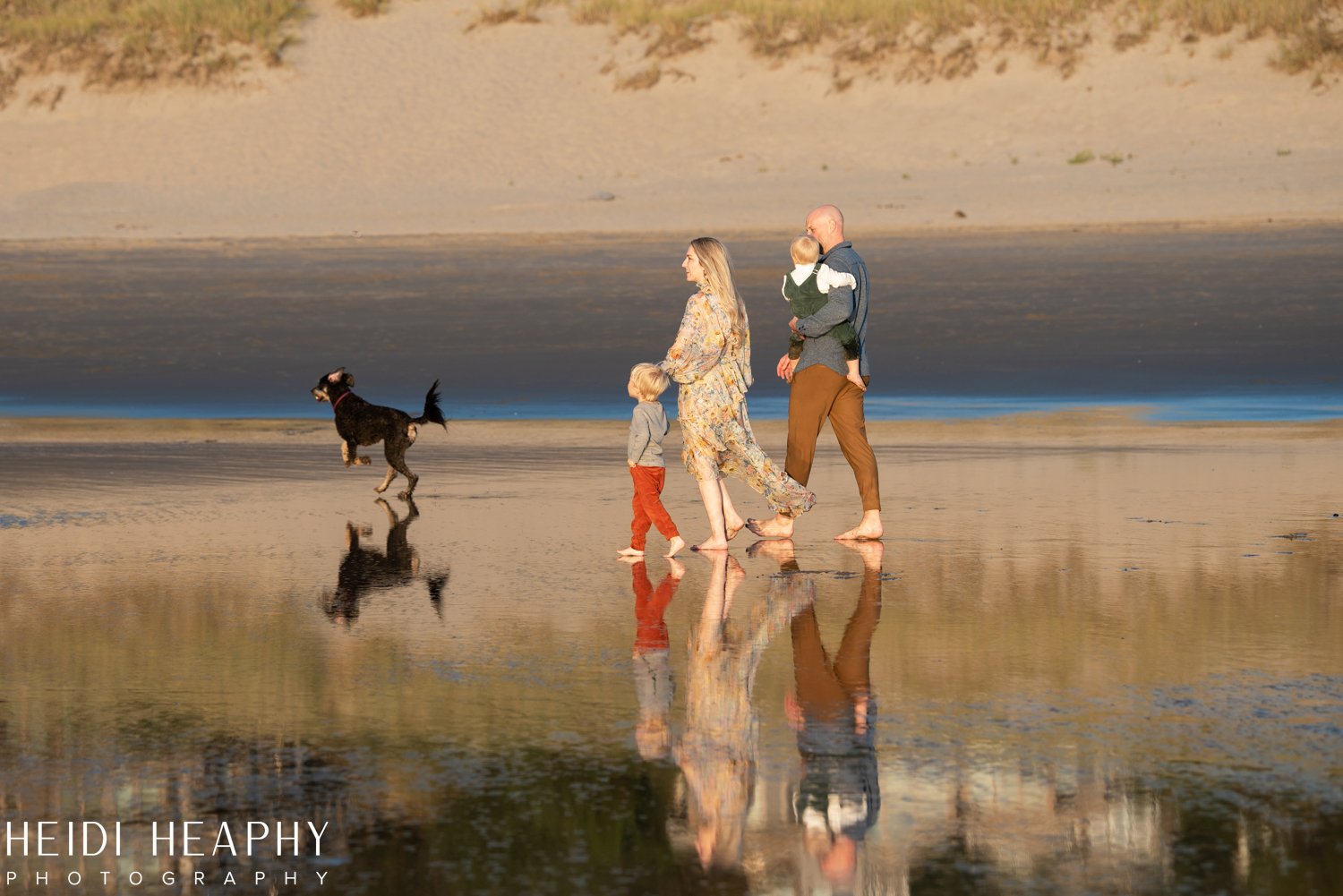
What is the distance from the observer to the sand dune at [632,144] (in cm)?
3697

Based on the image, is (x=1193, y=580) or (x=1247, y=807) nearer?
(x=1247, y=807)

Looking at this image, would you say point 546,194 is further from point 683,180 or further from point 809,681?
point 809,681

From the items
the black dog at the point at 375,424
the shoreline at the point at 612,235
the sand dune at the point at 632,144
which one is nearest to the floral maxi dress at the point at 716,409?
the black dog at the point at 375,424

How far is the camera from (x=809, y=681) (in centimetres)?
721

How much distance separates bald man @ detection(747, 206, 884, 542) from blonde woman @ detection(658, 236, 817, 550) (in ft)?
0.68

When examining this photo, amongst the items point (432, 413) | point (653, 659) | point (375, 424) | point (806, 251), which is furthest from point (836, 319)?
point (653, 659)

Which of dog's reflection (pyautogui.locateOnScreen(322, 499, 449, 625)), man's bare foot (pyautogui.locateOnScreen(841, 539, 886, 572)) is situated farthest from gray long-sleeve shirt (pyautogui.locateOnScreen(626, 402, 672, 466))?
dog's reflection (pyautogui.locateOnScreen(322, 499, 449, 625))

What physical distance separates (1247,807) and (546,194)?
36.2 metres

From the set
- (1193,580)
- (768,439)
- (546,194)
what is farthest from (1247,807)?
(546,194)

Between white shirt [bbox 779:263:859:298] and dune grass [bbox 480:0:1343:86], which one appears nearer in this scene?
white shirt [bbox 779:263:859:298]

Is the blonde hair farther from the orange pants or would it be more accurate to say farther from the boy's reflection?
the boy's reflection

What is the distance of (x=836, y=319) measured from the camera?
1053cm

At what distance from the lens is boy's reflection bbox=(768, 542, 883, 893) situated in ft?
17.9

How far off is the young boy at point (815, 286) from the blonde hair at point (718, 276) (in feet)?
1.00
